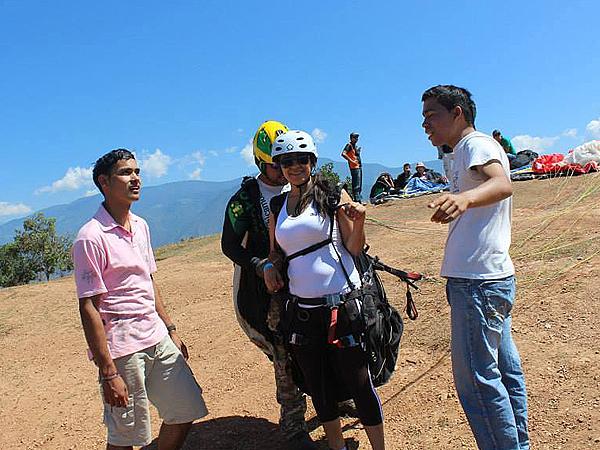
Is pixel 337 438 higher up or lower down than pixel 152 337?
lower down

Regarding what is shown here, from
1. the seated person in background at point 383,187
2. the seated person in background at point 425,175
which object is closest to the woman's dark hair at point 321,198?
the seated person in background at point 383,187

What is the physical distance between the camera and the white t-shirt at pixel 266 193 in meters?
3.03

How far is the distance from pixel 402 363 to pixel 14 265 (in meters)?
19.1

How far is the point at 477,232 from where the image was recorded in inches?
86.2

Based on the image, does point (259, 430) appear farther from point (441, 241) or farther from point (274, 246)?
point (441, 241)

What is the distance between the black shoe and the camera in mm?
3244

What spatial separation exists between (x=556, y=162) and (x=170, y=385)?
1190cm

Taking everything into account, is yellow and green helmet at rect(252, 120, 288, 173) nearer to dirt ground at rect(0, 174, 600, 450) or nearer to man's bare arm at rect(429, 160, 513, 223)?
man's bare arm at rect(429, 160, 513, 223)

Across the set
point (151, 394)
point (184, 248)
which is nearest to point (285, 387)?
point (151, 394)

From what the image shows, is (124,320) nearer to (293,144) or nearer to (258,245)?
(258,245)

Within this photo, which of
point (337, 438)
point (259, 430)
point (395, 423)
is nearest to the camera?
point (337, 438)

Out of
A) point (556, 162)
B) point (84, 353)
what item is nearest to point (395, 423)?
point (84, 353)

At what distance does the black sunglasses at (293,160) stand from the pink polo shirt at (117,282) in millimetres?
859

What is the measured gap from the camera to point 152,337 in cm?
269
